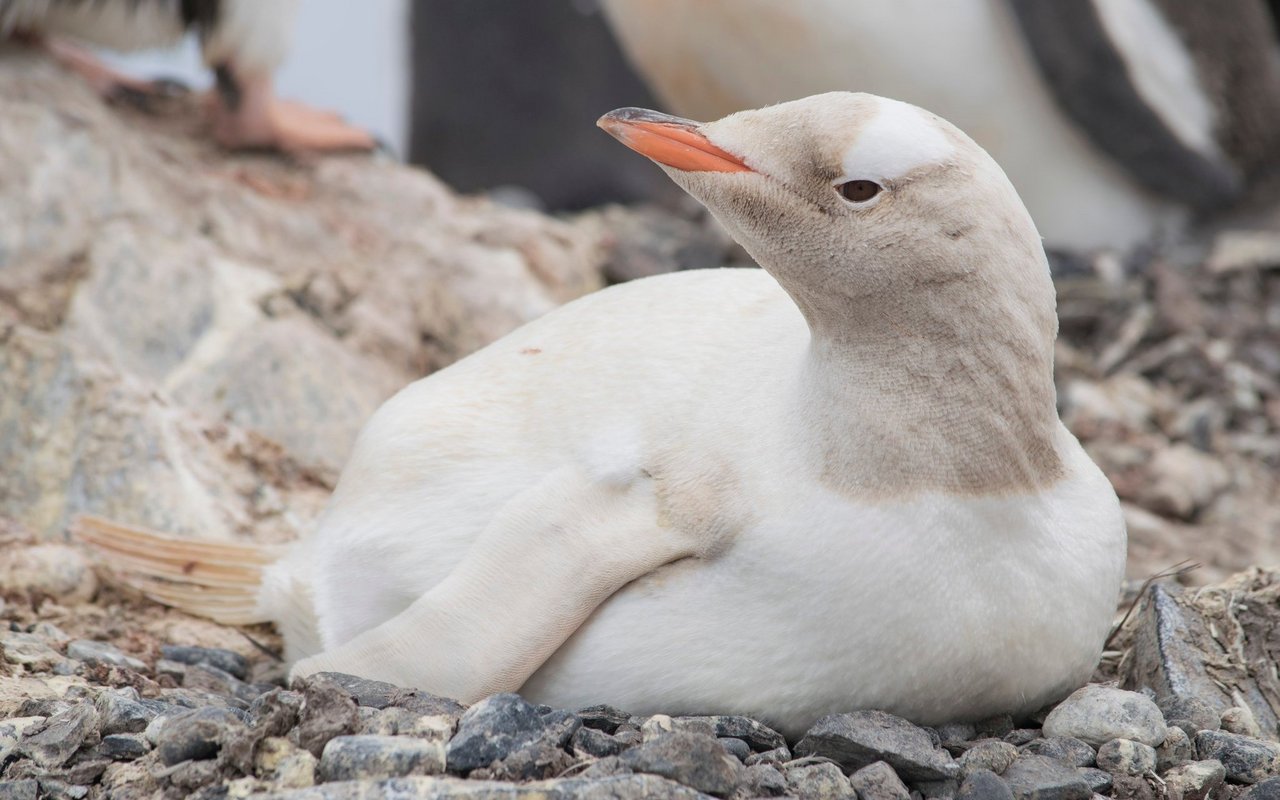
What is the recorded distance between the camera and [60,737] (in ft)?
6.41

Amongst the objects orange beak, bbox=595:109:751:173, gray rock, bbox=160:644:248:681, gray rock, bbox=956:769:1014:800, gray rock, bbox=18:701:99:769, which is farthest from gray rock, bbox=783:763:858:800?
gray rock, bbox=160:644:248:681

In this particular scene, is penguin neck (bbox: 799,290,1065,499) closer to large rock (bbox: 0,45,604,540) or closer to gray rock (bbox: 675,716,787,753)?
gray rock (bbox: 675,716,787,753)

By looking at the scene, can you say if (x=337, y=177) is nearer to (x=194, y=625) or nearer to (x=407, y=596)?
(x=194, y=625)

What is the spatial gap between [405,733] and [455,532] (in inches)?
19.6

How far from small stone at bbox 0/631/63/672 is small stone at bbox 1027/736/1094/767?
1557mm

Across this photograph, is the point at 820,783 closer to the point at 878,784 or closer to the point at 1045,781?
the point at 878,784

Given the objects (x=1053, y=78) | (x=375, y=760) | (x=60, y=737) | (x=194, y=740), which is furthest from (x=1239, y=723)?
(x=1053, y=78)

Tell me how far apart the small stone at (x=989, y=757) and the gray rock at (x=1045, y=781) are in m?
0.01

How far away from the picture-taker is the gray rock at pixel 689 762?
1780 millimetres

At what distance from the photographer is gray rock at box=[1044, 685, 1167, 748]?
2078mm

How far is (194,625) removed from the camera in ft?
9.21

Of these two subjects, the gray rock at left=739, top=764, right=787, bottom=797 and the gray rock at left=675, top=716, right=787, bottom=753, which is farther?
the gray rock at left=675, top=716, right=787, bottom=753

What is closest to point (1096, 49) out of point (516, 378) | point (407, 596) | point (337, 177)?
point (337, 177)

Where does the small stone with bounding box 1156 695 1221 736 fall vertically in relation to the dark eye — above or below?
below
